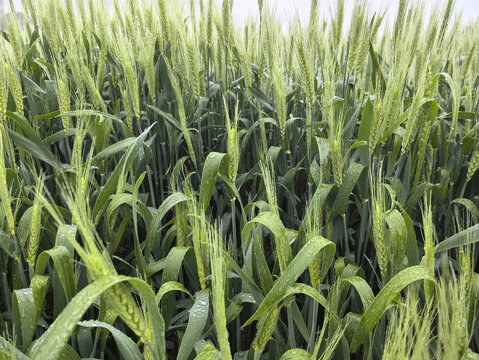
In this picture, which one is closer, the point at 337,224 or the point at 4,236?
the point at 4,236

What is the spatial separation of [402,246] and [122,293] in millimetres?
782

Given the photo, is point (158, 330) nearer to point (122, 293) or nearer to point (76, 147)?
point (122, 293)

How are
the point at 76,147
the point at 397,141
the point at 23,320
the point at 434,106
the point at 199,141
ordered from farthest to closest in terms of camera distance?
the point at 199,141
the point at 397,141
the point at 434,106
the point at 76,147
the point at 23,320

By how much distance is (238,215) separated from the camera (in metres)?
1.77

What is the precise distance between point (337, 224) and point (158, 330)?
899 millimetres

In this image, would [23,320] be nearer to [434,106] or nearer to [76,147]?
[76,147]

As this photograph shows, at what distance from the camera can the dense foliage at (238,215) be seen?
896mm

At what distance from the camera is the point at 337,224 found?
153 centimetres

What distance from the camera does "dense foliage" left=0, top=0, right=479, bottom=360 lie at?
2.94 ft

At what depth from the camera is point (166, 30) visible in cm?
198

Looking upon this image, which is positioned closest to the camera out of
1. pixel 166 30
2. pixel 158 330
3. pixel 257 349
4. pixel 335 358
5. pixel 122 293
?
pixel 122 293

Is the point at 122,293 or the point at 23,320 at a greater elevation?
the point at 122,293

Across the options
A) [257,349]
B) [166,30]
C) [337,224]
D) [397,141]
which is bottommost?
[337,224]

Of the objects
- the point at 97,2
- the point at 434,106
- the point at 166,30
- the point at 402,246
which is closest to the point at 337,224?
the point at 402,246
